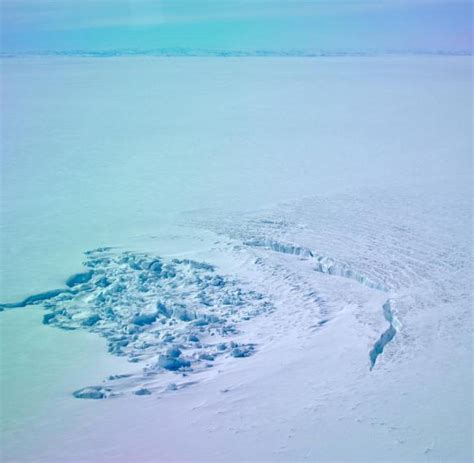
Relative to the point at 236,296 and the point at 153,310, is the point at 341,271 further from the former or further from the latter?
the point at 153,310

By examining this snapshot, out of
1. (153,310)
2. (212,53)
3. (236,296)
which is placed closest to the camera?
(153,310)

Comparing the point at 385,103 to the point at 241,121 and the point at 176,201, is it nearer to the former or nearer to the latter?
the point at 241,121

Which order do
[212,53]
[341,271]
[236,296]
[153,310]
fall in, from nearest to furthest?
1. [153,310]
2. [236,296]
3. [341,271]
4. [212,53]

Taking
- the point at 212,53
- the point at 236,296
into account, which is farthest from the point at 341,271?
the point at 212,53

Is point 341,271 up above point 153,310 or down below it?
above

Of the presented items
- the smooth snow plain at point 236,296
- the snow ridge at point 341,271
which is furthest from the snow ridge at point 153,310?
the snow ridge at point 341,271

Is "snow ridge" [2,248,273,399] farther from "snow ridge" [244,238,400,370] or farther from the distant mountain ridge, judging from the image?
the distant mountain ridge

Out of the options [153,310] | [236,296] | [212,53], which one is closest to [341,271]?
[236,296]

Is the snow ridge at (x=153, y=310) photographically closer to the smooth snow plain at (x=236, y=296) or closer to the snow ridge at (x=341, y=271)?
the smooth snow plain at (x=236, y=296)

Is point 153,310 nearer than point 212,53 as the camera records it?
Yes
